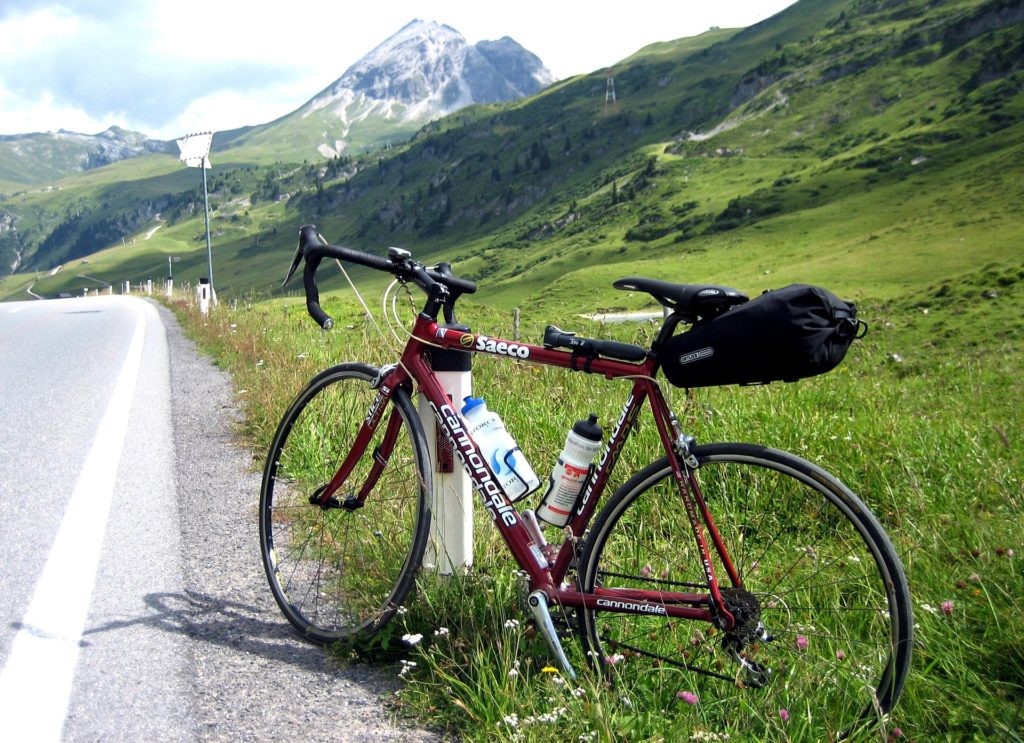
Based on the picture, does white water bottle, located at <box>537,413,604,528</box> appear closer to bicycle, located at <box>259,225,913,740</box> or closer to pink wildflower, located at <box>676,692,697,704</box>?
bicycle, located at <box>259,225,913,740</box>

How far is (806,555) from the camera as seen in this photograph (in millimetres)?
3039

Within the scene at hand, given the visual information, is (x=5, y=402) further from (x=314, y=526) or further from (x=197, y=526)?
(x=314, y=526)

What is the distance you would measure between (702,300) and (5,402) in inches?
328

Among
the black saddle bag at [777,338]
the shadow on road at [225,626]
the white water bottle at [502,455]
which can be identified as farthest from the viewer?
the shadow on road at [225,626]

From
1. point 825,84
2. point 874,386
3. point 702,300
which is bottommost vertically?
point 874,386

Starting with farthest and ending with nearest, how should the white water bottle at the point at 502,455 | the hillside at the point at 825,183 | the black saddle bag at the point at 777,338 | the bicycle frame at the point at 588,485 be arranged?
the hillside at the point at 825,183, the white water bottle at the point at 502,455, the bicycle frame at the point at 588,485, the black saddle bag at the point at 777,338

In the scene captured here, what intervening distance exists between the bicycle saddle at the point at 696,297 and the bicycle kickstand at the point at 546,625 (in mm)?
1074

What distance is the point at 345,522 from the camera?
382 cm

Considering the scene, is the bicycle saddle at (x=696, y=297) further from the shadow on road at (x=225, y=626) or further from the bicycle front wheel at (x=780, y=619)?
the shadow on road at (x=225, y=626)

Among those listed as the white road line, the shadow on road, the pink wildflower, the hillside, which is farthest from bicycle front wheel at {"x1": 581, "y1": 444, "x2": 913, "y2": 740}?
the hillside

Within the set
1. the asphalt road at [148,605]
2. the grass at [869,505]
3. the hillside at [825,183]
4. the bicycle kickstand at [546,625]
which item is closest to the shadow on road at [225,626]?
the asphalt road at [148,605]

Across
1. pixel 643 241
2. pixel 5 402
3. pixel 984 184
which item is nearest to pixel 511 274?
pixel 643 241

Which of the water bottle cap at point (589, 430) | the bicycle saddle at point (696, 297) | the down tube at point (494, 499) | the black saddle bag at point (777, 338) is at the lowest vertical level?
the down tube at point (494, 499)

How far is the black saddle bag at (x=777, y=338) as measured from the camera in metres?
2.52
